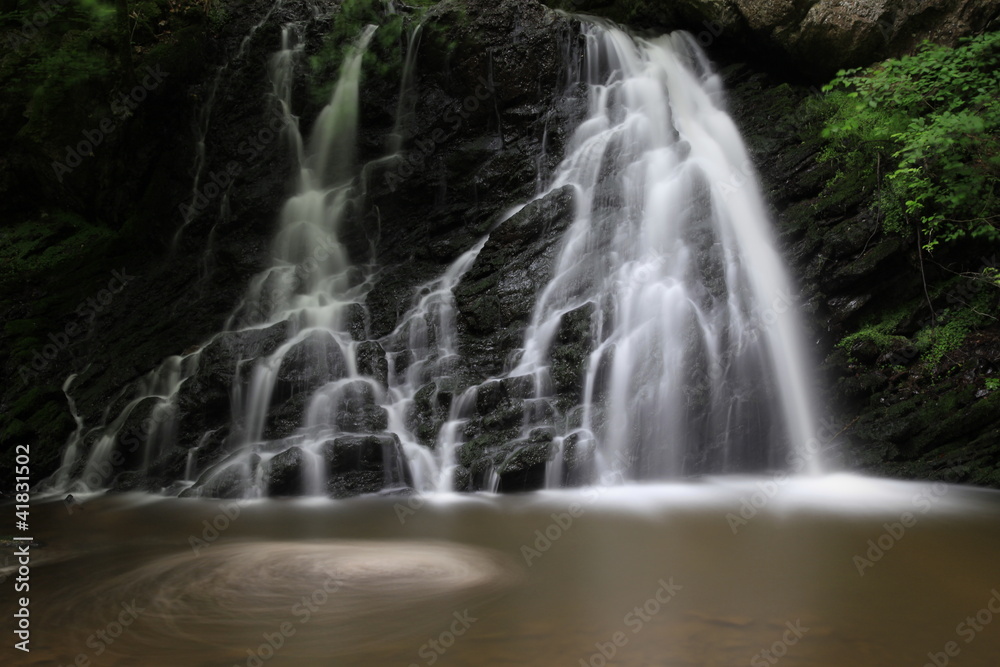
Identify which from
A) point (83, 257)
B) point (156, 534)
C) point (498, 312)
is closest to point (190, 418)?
point (156, 534)

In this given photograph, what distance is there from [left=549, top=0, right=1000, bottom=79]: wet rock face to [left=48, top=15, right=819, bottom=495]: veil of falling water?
1.20 metres

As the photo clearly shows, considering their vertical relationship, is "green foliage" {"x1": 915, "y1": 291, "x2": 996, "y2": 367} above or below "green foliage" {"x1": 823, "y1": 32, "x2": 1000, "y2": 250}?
below

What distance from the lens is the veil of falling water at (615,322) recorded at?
838 cm

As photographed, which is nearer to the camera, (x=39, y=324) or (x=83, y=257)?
(x=39, y=324)

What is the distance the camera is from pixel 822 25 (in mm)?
11438

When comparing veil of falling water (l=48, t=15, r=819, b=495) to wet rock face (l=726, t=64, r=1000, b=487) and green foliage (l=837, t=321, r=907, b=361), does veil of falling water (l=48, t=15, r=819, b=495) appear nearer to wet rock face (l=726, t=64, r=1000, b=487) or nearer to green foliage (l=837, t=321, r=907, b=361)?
wet rock face (l=726, t=64, r=1000, b=487)

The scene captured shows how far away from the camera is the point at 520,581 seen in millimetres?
4879

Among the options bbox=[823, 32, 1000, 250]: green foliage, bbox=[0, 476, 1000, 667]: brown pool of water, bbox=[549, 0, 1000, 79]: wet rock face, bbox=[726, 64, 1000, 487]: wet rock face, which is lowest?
bbox=[0, 476, 1000, 667]: brown pool of water

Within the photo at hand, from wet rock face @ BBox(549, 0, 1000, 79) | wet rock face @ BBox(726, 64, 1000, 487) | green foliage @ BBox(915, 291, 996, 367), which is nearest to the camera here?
wet rock face @ BBox(726, 64, 1000, 487)

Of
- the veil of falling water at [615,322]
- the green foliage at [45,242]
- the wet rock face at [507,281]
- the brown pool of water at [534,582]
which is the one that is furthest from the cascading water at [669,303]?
the green foliage at [45,242]

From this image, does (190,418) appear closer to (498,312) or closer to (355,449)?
(355,449)

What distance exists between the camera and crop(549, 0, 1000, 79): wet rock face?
1035 cm

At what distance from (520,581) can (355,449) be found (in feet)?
12.6

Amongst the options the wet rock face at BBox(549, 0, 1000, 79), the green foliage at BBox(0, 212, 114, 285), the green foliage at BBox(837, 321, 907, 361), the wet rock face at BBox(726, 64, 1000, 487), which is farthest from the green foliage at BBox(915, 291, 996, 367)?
the green foliage at BBox(0, 212, 114, 285)
